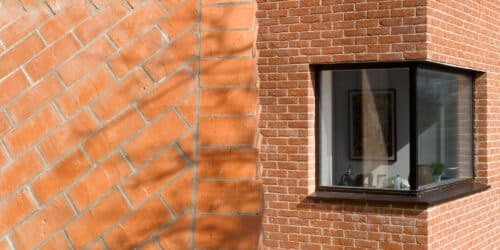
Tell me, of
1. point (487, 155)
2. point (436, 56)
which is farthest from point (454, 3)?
point (487, 155)

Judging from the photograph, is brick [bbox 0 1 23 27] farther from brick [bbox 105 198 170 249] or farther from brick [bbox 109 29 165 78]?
brick [bbox 105 198 170 249]

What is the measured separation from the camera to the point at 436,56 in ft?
24.4

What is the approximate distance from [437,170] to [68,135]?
6991 millimetres

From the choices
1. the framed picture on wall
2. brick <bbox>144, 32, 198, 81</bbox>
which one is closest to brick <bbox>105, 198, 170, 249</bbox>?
brick <bbox>144, 32, 198, 81</bbox>

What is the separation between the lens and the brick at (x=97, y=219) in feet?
5.26

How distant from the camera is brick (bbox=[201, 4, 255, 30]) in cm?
165

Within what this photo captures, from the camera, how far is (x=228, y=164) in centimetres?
156

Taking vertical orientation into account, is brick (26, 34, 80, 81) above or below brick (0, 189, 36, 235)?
above

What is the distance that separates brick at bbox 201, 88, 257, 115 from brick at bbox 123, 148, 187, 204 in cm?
12

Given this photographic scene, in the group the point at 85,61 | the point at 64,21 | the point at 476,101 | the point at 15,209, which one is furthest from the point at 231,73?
the point at 476,101

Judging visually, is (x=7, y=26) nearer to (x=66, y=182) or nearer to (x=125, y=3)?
(x=125, y=3)

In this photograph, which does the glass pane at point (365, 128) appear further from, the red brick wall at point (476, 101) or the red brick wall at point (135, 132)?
the red brick wall at point (135, 132)

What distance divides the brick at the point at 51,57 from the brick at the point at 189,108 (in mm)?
337

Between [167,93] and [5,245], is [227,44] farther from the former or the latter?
[5,245]
